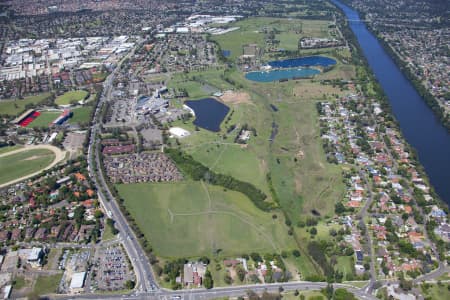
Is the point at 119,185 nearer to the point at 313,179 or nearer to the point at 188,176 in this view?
the point at 188,176

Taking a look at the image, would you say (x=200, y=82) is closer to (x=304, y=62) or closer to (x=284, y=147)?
(x=304, y=62)

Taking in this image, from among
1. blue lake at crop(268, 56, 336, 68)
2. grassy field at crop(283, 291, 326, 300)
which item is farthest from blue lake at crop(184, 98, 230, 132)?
grassy field at crop(283, 291, 326, 300)

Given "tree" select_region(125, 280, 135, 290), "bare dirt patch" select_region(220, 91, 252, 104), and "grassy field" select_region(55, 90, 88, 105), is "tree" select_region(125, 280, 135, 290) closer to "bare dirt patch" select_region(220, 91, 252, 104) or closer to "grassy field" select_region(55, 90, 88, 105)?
"bare dirt patch" select_region(220, 91, 252, 104)

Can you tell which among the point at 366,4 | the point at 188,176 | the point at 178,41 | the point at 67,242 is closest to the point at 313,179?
the point at 188,176

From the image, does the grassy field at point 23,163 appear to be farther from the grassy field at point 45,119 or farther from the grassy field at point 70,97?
the grassy field at point 70,97

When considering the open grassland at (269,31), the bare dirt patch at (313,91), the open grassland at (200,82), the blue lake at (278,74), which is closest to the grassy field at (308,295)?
the bare dirt patch at (313,91)

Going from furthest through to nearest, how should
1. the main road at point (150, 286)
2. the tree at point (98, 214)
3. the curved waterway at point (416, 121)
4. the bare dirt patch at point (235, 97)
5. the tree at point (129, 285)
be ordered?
the bare dirt patch at point (235, 97) < the curved waterway at point (416, 121) < the tree at point (98, 214) < the tree at point (129, 285) < the main road at point (150, 286)

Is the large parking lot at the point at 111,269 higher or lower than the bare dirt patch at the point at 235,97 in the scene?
lower
